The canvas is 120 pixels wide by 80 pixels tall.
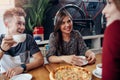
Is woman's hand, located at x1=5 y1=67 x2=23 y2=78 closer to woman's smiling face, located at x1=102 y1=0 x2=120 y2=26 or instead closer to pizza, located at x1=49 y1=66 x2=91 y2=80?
pizza, located at x1=49 y1=66 x2=91 y2=80

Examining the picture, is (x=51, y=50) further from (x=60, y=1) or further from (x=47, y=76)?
(x=60, y=1)

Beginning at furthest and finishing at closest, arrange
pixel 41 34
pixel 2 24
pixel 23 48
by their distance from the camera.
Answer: pixel 41 34 < pixel 23 48 < pixel 2 24

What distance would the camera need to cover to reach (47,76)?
147cm

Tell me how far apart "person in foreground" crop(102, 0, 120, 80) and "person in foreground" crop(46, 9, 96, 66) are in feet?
3.83

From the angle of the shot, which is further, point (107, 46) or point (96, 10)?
point (96, 10)

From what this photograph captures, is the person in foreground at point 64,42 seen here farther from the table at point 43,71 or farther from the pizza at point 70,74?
the pizza at point 70,74

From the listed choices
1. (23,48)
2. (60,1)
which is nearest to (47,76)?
(23,48)

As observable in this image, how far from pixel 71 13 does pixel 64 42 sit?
0.47 meters

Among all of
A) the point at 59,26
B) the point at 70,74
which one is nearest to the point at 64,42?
the point at 59,26

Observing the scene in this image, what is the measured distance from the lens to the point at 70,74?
1.44 m

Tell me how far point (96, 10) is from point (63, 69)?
1.42 m

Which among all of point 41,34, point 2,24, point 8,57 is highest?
point 2,24

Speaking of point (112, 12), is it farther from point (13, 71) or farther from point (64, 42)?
point (64, 42)

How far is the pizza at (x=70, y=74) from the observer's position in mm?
1365
